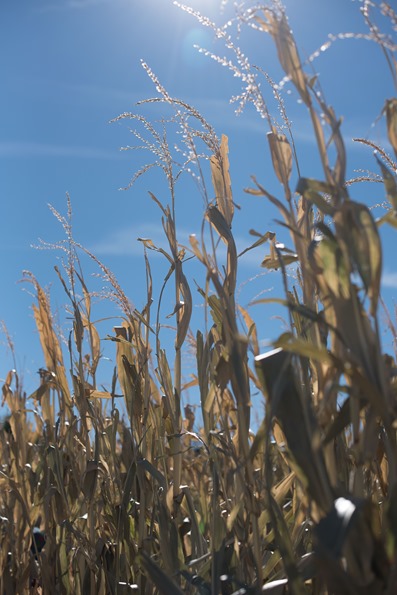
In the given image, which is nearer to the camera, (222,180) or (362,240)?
(362,240)

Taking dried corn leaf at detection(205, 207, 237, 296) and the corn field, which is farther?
dried corn leaf at detection(205, 207, 237, 296)

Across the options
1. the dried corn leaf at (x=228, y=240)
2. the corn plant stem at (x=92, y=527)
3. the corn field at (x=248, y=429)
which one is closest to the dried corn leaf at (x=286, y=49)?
the corn field at (x=248, y=429)

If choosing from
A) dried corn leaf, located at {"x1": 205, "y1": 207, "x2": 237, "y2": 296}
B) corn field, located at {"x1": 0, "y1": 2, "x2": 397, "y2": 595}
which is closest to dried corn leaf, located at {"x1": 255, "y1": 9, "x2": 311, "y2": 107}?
corn field, located at {"x1": 0, "y1": 2, "x2": 397, "y2": 595}

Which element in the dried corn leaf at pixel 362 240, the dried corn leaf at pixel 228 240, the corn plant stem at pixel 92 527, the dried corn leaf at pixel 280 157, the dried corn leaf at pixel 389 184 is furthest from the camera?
the corn plant stem at pixel 92 527

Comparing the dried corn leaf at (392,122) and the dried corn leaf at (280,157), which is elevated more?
the dried corn leaf at (280,157)

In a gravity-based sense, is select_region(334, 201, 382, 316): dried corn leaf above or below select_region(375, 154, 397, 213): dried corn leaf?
below

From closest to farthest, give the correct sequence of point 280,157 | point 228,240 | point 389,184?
point 389,184 < point 280,157 < point 228,240

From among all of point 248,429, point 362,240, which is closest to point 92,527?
point 248,429

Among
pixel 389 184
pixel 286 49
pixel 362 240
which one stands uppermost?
pixel 286 49

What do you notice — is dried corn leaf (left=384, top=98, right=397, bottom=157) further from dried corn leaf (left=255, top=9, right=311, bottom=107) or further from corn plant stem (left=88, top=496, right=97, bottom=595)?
corn plant stem (left=88, top=496, right=97, bottom=595)

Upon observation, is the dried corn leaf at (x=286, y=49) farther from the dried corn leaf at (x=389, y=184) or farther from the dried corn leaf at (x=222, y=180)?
the dried corn leaf at (x=222, y=180)

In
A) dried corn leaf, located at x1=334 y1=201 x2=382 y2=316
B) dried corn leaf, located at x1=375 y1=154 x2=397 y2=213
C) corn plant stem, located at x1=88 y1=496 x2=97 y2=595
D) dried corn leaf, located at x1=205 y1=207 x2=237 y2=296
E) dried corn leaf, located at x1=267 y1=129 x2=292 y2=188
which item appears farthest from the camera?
corn plant stem, located at x1=88 y1=496 x2=97 y2=595

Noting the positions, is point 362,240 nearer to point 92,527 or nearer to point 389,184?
point 389,184

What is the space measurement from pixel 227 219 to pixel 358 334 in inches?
28.0
